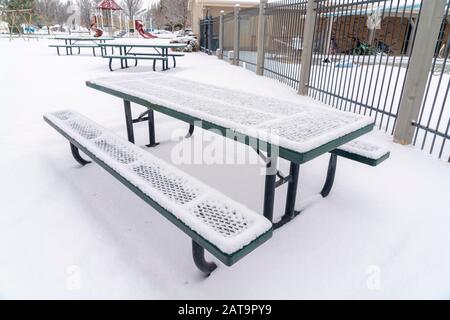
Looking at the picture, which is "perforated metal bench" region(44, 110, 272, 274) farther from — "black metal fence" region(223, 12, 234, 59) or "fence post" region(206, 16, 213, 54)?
"fence post" region(206, 16, 213, 54)

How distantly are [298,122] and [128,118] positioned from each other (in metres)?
2.16

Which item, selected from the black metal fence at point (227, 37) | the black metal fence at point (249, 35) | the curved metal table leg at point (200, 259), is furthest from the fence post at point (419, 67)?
the black metal fence at point (227, 37)

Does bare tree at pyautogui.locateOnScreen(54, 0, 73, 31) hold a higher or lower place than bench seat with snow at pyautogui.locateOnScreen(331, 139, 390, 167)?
higher

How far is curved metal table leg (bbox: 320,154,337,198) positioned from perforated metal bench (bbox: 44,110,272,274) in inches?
45.7

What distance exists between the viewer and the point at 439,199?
8.36 feet

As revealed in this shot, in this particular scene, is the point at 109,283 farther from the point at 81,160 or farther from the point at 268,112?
the point at 81,160

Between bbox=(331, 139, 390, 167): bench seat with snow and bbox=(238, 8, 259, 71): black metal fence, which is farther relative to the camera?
bbox=(238, 8, 259, 71): black metal fence

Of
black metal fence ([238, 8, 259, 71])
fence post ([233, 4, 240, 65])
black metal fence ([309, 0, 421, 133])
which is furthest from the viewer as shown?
fence post ([233, 4, 240, 65])

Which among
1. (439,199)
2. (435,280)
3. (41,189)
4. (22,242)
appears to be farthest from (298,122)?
(41,189)

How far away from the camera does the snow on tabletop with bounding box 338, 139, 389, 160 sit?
2.21 metres

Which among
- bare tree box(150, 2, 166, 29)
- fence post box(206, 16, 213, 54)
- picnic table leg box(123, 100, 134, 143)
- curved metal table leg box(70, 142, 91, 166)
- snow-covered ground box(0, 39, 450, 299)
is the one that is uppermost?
bare tree box(150, 2, 166, 29)

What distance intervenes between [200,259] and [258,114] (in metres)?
1.01

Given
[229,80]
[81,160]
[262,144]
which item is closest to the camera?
[262,144]

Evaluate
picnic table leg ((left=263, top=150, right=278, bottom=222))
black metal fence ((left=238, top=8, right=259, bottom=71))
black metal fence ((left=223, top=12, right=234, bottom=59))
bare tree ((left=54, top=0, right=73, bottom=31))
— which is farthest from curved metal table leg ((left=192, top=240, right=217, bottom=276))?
bare tree ((left=54, top=0, right=73, bottom=31))
